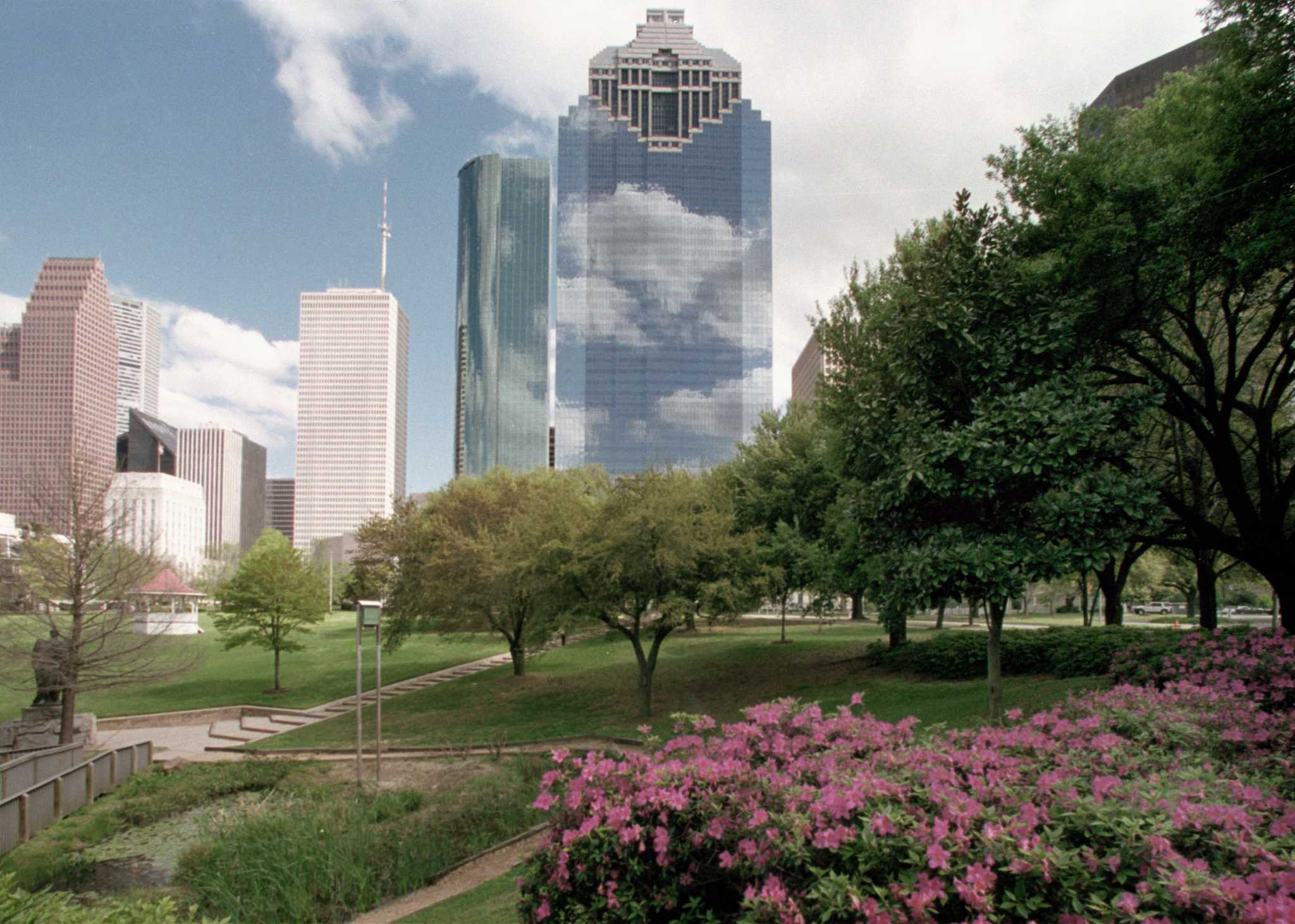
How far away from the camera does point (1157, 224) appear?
10.4 m

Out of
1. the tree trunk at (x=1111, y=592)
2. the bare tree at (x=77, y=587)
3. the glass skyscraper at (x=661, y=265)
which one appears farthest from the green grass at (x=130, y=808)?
the glass skyscraper at (x=661, y=265)

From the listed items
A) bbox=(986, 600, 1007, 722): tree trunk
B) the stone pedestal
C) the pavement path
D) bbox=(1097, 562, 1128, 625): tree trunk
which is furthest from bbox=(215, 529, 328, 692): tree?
bbox=(1097, 562, 1128, 625): tree trunk

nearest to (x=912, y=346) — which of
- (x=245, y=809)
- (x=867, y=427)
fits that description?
(x=867, y=427)

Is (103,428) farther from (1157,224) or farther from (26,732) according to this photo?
(1157,224)

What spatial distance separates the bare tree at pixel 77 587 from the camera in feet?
53.1

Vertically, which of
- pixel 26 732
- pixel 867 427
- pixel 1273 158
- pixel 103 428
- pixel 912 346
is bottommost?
pixel 26 732

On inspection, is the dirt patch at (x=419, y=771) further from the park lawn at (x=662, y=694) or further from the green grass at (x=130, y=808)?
the park lawn at (x=662, y=694)

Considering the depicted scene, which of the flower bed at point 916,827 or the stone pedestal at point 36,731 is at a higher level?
the flower bed at point 916,827

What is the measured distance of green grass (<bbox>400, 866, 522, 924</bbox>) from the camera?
21.0ft

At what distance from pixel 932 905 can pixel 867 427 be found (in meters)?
9.44

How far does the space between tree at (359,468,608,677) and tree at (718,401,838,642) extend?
556cm

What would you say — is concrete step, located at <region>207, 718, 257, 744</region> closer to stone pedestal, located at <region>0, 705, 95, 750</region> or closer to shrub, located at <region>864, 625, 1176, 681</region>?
stone pedestal, located at <region>0, 705, 95, 750</region>

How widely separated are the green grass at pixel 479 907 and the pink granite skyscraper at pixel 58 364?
399 feet

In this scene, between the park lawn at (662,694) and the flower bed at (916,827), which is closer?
the flower bed at (916,827)
